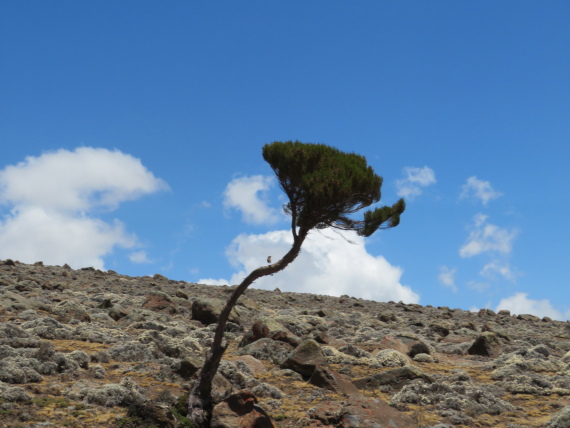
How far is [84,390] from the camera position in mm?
15969

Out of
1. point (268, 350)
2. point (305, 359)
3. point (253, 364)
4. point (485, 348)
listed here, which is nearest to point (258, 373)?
point (253, 364)

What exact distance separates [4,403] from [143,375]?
504 centimetres

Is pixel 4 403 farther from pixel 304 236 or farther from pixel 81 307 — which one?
pixel 81 307

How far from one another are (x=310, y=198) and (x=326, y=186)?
0.57 meters

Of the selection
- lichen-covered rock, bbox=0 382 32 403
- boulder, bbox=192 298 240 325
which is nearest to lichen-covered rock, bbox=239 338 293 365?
boulder, bbox=192 298 240 325

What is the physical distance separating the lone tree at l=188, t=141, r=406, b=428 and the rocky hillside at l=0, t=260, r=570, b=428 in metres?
0.80

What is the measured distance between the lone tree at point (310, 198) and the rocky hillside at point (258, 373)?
804mm

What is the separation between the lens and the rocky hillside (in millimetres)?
14812

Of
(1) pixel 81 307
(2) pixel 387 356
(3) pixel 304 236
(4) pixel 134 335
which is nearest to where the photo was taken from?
(3) pixel 304 236

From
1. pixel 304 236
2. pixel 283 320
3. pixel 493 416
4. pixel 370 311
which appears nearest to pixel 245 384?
pixel 304 236

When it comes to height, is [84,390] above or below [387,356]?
below

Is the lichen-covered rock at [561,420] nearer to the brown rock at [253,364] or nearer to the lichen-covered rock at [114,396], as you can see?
the brown rock at [253,364]

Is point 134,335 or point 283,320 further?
point 283,320

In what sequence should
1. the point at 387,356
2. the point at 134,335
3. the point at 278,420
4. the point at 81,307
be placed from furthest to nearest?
1. the point at 81,307
2. the point at 134,335
3. the point at 387,356
4. the point at 278,420
